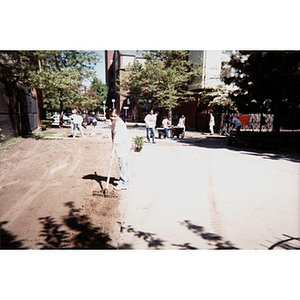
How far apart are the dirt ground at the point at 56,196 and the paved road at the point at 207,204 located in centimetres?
51

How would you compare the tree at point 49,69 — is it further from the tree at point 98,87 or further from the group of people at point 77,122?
the group of people at point 77,122

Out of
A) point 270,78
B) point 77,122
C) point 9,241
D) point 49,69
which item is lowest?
point 9,241

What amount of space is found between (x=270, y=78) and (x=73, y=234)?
30.8 ft

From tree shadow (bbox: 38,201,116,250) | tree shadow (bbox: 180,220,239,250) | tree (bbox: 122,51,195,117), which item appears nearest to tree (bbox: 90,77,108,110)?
tree shadow (bbox: 38,201,116,250)

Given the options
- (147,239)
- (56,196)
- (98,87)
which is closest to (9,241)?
(56,196)

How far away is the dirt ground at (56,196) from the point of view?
3160mm

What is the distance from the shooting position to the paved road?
3166mm

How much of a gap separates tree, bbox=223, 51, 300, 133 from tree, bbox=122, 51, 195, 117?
22.9ft

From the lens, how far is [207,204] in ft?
13.8

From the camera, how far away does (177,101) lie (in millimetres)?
19938

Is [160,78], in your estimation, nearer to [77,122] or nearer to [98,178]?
[77,122]
